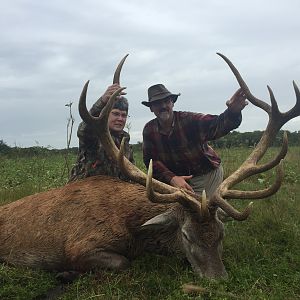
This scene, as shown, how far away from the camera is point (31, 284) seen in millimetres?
4699

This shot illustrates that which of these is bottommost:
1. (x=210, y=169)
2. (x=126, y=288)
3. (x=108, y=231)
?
(x=126, y=288)

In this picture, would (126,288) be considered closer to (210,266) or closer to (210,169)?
(210,266)

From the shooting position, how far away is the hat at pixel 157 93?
6484 mm

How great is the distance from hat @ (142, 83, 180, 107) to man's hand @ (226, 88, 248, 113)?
0.94 m

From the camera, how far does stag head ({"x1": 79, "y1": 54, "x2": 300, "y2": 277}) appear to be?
455cm

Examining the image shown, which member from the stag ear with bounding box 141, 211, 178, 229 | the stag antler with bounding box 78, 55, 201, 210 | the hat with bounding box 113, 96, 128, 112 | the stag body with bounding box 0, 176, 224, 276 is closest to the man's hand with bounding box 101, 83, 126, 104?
the stag antler with bounding box 78, 55, 201, 210

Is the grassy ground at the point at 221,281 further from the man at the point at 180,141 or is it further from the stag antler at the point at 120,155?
the man at the point at 180,141

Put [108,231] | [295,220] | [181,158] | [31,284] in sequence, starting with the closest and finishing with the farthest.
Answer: [31,284], [108,231], [295,220], [181,158]

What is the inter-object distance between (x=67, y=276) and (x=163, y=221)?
3.63 ft

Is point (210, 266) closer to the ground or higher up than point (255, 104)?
closer to the ground

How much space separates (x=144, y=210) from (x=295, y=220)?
2196mm

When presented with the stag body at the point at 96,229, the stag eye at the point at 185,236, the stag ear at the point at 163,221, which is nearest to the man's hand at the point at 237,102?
the stag body at the point at 96,229

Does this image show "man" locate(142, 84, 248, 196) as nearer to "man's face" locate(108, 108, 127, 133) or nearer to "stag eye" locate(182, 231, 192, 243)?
"man's face" locate(108, 108, 127, 133)

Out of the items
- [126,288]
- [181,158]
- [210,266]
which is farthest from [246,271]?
[181,158]
